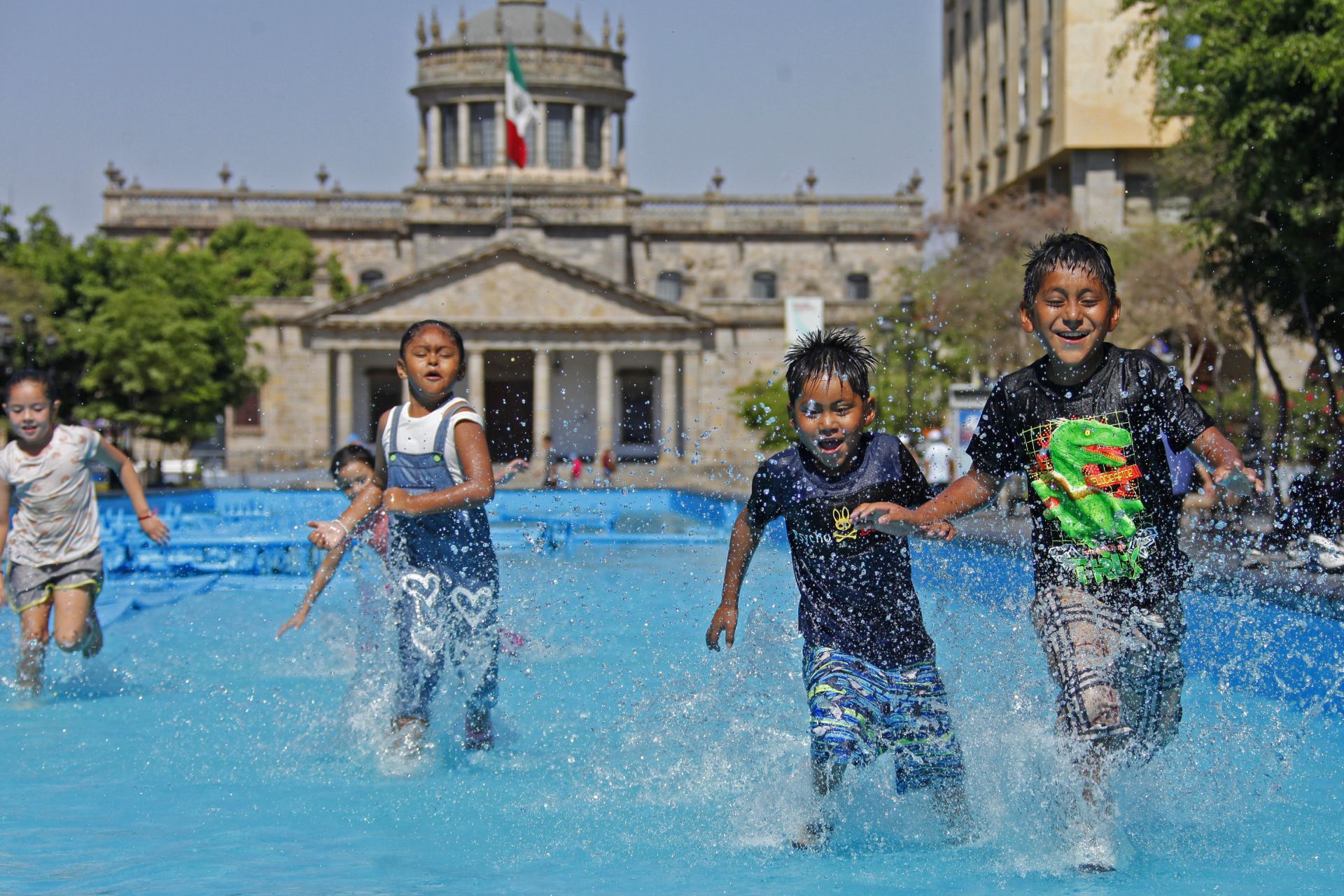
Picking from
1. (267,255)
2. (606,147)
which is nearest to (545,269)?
(267,255)

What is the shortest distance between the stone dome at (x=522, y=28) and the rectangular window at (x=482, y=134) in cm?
327

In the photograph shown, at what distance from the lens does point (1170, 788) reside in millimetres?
4836

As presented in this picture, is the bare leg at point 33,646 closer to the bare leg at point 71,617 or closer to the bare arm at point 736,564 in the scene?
the bare leg at point 71,617

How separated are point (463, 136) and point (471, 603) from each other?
65864mm

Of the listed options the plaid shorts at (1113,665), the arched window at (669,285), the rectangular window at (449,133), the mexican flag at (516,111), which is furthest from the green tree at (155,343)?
the plaid shorts at (1113,665)

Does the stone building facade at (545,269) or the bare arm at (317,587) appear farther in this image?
the stone building facade at (545,269)

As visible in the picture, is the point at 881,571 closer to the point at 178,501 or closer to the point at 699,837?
the point at 699,837

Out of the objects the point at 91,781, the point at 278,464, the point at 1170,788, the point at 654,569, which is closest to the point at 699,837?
the point at 1170,788

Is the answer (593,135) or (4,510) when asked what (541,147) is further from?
(4,510)

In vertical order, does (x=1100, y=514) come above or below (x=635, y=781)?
above

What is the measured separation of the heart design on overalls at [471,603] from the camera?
531cm

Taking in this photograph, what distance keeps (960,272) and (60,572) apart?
1184 inches

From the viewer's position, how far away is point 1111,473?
4.07 meters

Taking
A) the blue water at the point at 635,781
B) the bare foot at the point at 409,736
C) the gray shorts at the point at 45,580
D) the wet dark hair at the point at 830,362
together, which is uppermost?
the wet dark hair at the point at 830,362
